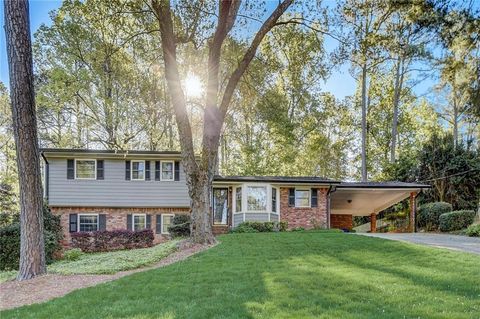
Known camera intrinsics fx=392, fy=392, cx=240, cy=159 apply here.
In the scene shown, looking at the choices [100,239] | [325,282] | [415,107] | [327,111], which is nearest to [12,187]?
[100,239]

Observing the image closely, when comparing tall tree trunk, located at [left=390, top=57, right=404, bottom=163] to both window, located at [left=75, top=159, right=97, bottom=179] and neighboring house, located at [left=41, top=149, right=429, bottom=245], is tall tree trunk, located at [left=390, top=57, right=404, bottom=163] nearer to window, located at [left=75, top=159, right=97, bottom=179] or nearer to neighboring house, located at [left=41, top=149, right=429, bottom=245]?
neighboring house, located at [left=41, top=149, right=429, bottom=245]

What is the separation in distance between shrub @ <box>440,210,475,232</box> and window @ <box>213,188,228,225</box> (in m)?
10.1

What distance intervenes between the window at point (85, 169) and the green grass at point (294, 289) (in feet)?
36.3

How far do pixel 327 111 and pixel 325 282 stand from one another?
975 inches

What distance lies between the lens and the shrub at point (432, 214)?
19359 mm

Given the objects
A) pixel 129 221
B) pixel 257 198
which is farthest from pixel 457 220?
pixel 129 221

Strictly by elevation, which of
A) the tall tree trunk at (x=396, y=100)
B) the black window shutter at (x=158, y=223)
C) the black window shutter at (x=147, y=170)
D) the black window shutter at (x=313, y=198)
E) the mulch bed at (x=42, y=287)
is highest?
the tall tree trunk at (x=396, y=100)

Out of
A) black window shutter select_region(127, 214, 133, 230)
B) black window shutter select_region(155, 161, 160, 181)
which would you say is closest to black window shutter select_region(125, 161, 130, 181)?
black window shutter select_region(155, 161, 160, 181)

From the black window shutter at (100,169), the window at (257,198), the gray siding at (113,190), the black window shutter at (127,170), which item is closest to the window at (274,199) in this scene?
the window at (257,198)

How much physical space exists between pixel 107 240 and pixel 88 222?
3.16 metres

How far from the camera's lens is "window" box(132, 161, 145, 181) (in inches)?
743

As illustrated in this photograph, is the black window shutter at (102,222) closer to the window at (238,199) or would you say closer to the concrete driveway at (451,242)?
the window at (238,199)

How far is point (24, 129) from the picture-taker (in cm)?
857

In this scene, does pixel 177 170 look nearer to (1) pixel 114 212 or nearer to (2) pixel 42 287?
(1) pixel 114 212
